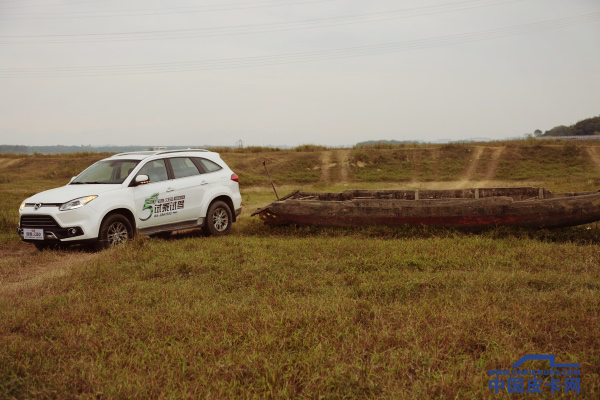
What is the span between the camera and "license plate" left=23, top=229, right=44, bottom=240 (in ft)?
28.9

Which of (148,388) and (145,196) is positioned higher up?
(145,196)

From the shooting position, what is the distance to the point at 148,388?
12.5 feet

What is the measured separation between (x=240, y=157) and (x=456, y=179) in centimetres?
1221

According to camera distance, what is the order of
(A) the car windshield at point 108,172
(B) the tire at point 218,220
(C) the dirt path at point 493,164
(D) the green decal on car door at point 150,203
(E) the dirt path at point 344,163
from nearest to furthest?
(D) the green decal on car door at point 150,203, (A) the car windshield at point 108,172, (B) the tire at point 218,220, (C) the dirt path at point 493,164, (E) the dirt path at point 344,163

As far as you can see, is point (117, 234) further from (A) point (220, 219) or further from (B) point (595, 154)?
(B) point (595, 154)

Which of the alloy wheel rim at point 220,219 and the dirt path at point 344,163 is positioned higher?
the dirt path at point 344,163

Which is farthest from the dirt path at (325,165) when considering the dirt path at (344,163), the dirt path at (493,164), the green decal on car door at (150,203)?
the green decal on car door at (150,203)

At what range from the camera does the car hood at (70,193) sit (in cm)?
886

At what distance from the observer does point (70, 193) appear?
29.6 ft

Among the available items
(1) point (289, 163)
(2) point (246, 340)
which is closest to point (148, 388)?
(2) point (246, 340)

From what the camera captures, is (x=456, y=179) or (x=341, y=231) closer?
(x=341, y=231)

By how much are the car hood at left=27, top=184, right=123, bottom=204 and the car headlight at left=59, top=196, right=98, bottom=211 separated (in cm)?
7

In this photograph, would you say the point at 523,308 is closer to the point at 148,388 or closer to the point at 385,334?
the point at 385,334

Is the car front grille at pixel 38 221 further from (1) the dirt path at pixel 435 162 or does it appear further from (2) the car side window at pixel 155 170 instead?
(1) the dirt path at pixel 435 162
